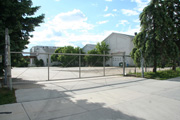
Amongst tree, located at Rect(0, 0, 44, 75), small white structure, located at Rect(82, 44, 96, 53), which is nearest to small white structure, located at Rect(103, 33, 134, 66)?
small white structure, located at Rect(82, 44, 96, 53)

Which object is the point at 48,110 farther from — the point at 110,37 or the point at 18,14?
the point at 110,37

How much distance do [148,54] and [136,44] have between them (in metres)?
1.92

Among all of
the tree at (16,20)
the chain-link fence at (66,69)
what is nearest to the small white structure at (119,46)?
A: the chain-link fence at (66,69)

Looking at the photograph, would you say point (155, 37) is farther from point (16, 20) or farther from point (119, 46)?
point (119, 46)

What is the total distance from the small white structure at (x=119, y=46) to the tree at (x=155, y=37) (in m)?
20.3

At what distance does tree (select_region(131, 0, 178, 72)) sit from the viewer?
14055mm

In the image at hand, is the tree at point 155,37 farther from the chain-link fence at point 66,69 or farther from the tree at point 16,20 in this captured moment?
the tree at point 16,20

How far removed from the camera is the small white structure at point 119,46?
117ft

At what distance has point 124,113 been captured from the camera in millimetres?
4375

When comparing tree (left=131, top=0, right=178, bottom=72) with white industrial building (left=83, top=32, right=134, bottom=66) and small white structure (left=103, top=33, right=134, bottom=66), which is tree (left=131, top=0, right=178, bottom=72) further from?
small white structure (left=103, top=33, right=134, bottom=66)

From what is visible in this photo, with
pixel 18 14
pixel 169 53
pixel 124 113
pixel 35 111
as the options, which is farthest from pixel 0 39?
pixel 169 53

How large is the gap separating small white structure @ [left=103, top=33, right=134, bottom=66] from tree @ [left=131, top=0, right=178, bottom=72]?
20.3 meters

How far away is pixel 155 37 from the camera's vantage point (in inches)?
561

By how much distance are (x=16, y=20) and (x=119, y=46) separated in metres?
33.3
